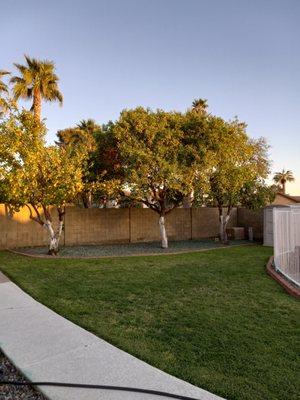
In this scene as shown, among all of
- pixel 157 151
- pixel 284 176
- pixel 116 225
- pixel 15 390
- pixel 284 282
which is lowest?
pixel 15 390

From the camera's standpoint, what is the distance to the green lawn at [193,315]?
4133 mm

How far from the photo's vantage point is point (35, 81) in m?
24.1

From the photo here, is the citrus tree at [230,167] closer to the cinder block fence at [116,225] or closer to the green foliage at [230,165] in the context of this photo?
the green foliage at [230,165]

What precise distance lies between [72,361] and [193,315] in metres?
2.77

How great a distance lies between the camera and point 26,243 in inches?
683

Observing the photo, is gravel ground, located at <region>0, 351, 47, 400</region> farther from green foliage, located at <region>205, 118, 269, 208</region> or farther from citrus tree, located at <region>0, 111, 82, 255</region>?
green foliage, located at <region>205, 118, 269, 208</region>

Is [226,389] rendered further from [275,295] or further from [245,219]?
[245,219]

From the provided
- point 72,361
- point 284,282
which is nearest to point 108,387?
point 72,361

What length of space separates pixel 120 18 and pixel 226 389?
1429 cm

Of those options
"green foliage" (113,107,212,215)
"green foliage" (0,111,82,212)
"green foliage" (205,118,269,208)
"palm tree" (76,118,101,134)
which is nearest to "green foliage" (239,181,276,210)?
"green foliage" (205,118,269,208)

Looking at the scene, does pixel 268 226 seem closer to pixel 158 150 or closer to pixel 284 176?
pixel 158 150

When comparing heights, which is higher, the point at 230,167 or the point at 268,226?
the point at 230,167

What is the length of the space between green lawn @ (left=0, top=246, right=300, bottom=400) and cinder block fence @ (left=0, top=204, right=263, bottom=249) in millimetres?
5023

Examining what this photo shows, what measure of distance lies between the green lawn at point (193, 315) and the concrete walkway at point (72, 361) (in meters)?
0.26
